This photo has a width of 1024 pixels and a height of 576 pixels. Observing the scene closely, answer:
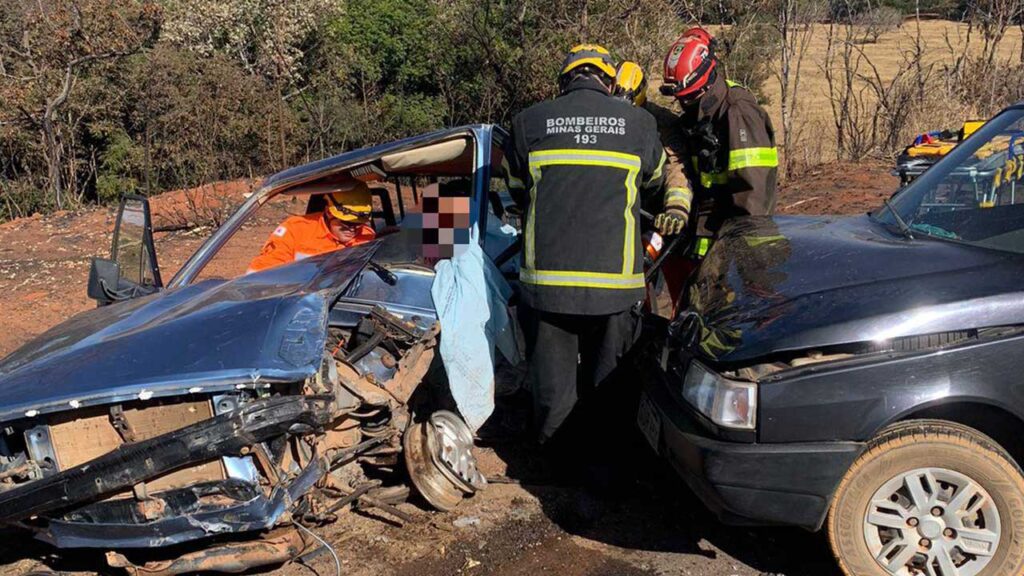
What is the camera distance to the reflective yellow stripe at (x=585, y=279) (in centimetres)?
373

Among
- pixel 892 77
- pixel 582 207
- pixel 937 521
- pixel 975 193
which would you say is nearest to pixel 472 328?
pixel 582 207

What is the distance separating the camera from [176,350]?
3.29m

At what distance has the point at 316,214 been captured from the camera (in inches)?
206

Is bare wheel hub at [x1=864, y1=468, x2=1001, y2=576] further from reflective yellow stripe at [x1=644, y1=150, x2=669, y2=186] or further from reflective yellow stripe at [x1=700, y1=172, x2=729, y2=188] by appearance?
reflective yellow stripe at [x1=700, y1=172, x2=729, y2=188]

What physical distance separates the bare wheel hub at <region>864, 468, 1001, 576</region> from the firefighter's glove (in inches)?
66.2

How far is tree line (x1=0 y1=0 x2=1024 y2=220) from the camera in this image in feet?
41.9

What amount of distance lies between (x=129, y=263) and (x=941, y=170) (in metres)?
4.07

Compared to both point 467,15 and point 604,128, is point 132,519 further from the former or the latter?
point 467,15

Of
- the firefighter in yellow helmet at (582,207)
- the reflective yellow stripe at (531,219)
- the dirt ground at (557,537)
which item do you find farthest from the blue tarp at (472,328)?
the dirt ground at (557,537)

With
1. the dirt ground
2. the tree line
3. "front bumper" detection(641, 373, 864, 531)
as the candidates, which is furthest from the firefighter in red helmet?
the tree line

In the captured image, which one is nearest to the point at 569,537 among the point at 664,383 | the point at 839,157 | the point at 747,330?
the point at 664,383

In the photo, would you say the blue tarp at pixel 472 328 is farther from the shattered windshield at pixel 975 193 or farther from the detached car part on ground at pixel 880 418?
the shattered windshield at pixel 975 193

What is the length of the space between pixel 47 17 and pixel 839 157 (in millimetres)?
12857

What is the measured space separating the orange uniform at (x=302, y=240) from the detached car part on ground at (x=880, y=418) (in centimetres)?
268
